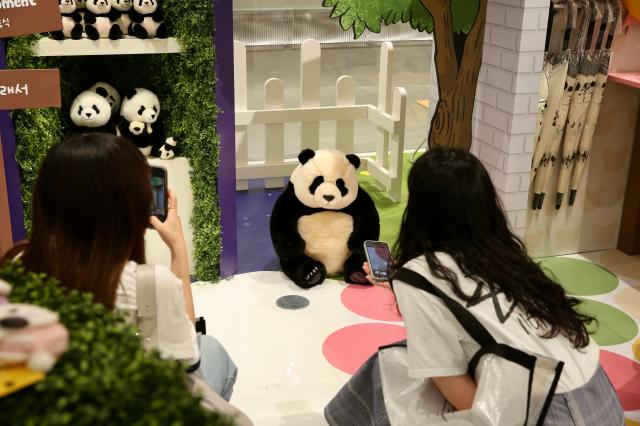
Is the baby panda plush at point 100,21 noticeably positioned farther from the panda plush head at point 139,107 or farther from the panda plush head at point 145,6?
the panda plush head at point 139,107

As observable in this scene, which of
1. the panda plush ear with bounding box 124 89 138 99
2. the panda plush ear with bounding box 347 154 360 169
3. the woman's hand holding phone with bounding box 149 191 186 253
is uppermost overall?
the panda plush ear with bounding box 124 89 138 99

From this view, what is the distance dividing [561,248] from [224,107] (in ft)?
6.43

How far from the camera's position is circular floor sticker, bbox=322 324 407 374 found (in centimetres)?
319

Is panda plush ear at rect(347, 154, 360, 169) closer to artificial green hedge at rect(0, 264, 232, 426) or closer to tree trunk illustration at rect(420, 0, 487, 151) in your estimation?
tree trunk illustration at rect(420, 0, 487, 151)

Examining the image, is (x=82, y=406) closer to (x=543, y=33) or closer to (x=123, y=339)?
(x=123, y=339)

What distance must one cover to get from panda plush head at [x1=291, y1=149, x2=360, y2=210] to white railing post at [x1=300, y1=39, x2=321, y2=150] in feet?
3.11

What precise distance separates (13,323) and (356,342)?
237 centimetres

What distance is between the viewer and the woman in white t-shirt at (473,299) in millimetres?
1877

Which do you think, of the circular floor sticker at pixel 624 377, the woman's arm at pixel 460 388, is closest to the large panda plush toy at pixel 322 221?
the circular floor sticker at pixel 624 377

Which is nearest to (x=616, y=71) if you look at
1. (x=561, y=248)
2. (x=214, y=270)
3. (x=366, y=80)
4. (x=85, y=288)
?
(x=561, y=248)

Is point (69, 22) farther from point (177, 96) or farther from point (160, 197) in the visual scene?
point (160, 197)

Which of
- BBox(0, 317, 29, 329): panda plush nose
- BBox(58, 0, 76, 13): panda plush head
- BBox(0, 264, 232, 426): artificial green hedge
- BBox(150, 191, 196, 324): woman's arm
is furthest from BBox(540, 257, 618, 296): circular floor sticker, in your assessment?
BBox(0, 317, 29, 329): panda plush nose

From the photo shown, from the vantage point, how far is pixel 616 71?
3.90 metres

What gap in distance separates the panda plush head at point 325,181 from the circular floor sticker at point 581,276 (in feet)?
3.42
